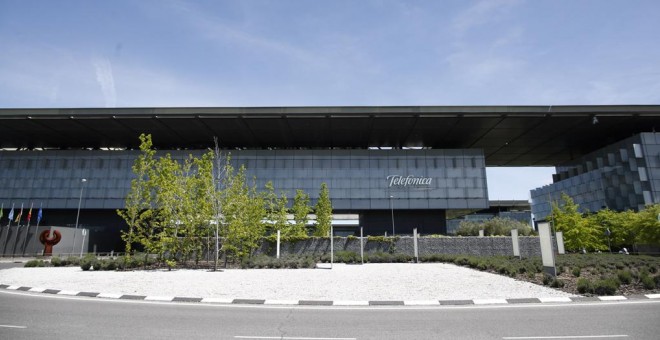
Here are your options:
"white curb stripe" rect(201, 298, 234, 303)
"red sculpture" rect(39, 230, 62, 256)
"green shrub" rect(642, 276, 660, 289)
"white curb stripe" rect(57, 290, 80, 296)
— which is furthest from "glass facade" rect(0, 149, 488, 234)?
"white curb stripe" rect(201, 298, 234, 303)

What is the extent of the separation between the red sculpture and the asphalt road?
132 feet

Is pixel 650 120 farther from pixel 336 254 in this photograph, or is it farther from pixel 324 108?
pixel 336 254

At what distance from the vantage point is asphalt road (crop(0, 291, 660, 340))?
7011 mm

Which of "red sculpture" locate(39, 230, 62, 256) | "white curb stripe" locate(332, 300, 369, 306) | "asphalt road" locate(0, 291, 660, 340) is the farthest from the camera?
"red sculpture" locate(39, 230, 62, 256)

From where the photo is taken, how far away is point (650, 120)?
167 feet

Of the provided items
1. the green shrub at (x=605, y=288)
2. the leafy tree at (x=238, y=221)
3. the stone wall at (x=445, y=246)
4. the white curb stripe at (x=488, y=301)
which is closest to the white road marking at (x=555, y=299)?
the white curb stripe at (x=488, y=301)

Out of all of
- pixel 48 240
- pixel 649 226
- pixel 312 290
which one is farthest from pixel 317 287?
pixel 649 226

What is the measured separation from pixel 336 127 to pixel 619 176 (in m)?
43.4

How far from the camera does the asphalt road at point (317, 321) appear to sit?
276 inches

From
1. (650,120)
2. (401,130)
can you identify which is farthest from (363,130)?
(650,120)

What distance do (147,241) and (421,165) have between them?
4386cm

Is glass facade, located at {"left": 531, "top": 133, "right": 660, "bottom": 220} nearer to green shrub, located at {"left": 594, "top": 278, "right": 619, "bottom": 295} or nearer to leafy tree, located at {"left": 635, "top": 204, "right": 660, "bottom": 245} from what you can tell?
leafy tree, located at {"left": 635, "top": 204, "right": 660, "bottom": 245}

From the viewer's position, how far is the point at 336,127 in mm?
52969

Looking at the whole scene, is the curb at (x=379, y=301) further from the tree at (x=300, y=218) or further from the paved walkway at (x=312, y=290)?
the tree at (x=300, y=218)
